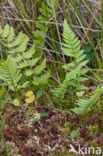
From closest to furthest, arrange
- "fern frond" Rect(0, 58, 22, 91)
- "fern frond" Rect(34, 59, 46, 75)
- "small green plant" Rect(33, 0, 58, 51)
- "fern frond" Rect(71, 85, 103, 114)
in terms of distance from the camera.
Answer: "fern frond" Rect(71, 85, 103, 114), "fern frond" Rect(0, 58, 22, 91), "fern frond" Rect(34, 59, 46, 75), "small green plant" Rect(33, 0, 58, 51)

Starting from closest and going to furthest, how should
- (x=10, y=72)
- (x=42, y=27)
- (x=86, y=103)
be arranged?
(x=86, y=103) → (x=10, y=72) → (x=42, y=27)

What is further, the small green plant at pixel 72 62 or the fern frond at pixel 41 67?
the fern frond at pixel 41 67

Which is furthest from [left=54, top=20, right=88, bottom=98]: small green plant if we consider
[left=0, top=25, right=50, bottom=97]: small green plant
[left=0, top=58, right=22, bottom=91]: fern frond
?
[left=0, top=58, right=22, bottom=91]: fern frond

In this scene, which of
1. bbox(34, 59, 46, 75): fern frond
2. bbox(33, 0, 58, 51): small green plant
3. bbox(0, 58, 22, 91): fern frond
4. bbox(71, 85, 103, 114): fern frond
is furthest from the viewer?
bbox(33, 0, 58, 51): small green plant

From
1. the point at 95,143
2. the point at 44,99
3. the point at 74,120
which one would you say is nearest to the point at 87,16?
the point at 44,99

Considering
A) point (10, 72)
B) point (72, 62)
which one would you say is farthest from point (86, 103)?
point (10, 72)

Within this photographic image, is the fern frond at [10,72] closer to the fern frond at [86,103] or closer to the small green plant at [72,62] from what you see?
the small green plant at [72,62]

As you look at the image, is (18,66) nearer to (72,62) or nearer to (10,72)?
(10,72)

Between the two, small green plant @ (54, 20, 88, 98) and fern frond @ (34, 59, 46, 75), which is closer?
small green plant @ (54, 20, 88, 98)

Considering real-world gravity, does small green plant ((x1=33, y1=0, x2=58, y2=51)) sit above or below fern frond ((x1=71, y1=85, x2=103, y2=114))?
above

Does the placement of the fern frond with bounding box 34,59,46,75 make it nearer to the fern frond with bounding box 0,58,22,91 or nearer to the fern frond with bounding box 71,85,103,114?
the fern frond with bounding box 0,58,22,91

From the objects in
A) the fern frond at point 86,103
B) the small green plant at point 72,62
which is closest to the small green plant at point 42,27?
the small green plant at point 72,62

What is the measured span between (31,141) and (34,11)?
1.12 meters

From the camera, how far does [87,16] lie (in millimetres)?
1936
